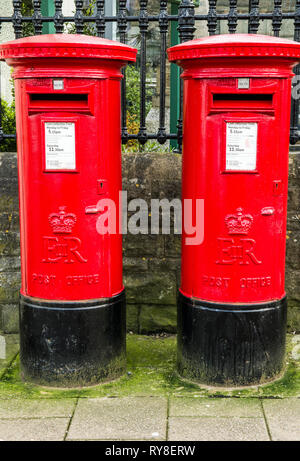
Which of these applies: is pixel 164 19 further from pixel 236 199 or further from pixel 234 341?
pixel 234 341

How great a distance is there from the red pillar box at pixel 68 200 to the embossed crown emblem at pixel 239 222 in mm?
670

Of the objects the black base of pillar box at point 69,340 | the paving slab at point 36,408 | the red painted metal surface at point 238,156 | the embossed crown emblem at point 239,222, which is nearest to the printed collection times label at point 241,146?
the red painted metal surface at point 238,156

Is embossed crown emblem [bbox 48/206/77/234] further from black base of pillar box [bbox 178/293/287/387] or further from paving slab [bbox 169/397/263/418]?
paving slab [bbox 169/397/263/418]

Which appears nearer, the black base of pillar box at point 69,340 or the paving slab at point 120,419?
the paving slab at point 120,419

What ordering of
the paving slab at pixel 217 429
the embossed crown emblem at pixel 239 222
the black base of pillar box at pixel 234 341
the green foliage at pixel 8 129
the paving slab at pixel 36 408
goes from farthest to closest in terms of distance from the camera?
the green foliage at pixel 8 129 < the black base of pillar box at pixel 234 341 < the embossed crown emblem at pixel 239 222 < the paving slab at pixel 36 408 < the paving slab at pixel 217 429

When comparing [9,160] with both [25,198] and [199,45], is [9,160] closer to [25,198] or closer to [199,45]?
[25,198]

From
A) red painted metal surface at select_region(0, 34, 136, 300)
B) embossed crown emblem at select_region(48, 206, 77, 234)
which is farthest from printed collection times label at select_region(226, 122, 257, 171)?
embossed crown emblem at select_region(48, 206, 77, 234)

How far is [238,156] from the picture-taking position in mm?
3250

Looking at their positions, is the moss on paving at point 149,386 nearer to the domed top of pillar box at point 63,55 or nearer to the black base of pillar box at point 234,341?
the black base of pillar box at point 234,341

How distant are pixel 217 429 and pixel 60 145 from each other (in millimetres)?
1707

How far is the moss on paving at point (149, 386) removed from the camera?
11.3 feet

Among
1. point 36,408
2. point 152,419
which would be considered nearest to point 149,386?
point 152,419

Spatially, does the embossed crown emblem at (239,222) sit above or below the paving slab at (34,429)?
above

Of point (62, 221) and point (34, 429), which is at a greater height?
point (62, 221)
